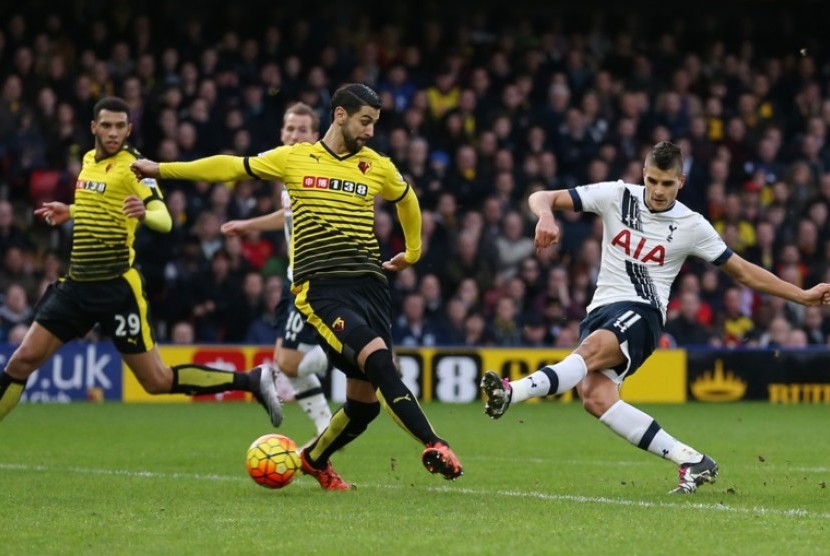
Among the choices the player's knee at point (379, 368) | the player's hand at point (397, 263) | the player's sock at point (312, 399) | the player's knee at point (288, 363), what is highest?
the player's hand at point (397, 263)

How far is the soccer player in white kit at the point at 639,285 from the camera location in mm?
8625

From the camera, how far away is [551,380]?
8406 millimetres

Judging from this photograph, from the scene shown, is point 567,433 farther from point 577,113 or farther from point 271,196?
point 577,113

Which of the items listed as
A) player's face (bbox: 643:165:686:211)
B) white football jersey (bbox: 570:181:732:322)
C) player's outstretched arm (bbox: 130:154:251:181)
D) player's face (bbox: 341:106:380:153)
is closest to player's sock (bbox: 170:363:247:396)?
player's outstretched arm (bbox: 130:154:251:181)

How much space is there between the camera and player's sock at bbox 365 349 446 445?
7918mm

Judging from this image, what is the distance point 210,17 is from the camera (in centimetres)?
2264

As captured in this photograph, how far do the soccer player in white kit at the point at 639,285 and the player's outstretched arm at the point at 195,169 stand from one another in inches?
66.8

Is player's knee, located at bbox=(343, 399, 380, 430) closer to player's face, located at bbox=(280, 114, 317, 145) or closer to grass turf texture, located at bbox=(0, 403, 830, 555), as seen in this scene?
grass turf texture, located at bbox=(0, 403, 830, 555)

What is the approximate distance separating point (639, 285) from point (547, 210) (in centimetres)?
89

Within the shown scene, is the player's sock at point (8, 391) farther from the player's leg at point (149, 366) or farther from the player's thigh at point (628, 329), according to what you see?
the player's thigh at point (628, 329)

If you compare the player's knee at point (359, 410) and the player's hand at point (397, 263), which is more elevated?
the player's hand at point (397, 263)

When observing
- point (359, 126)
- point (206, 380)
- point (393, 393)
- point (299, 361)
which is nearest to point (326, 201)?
point (359, 126)

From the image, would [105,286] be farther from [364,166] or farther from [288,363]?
[364,166]

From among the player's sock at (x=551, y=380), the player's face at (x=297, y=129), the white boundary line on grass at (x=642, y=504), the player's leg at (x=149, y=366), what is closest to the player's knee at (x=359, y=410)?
the white boundary line on grass at (x=642, y=504)
